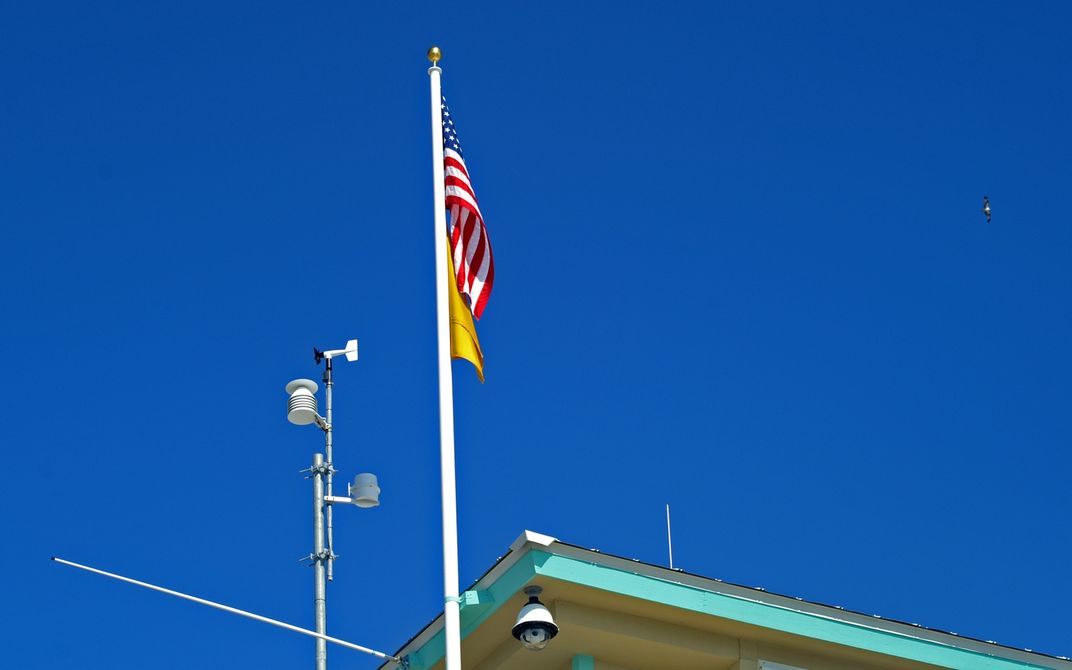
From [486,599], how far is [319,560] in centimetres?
451

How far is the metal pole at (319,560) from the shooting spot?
18589mm

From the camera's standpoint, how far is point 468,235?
648 inches

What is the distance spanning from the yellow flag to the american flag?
0.47 feet

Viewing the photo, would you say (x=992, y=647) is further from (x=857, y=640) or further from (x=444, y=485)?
(x=444, y=485)

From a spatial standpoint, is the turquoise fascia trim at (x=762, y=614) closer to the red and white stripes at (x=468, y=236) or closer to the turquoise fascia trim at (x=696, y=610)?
the turquoise fascia trim at (x=696, y=610)

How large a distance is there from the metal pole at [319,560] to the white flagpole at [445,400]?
135 inches

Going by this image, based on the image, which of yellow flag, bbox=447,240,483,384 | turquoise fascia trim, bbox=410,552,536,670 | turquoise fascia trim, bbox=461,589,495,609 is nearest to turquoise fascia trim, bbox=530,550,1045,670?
turquoise fascia trim, bbox=410,552,536,670

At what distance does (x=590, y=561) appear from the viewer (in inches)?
618

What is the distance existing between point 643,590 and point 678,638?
0.70 metres

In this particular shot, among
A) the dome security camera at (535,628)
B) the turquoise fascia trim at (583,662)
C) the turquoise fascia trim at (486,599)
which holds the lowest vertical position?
the dome security camera at (535,628)

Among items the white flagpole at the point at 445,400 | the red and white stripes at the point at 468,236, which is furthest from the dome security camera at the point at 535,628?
the red and white stripes at the point at 468,236

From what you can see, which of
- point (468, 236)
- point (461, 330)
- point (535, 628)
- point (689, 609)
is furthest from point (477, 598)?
point (468, 236)

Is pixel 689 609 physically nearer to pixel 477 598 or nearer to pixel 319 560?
pixel 477 598

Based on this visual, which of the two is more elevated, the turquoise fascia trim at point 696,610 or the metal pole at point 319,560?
the metal pole at point 319,560
